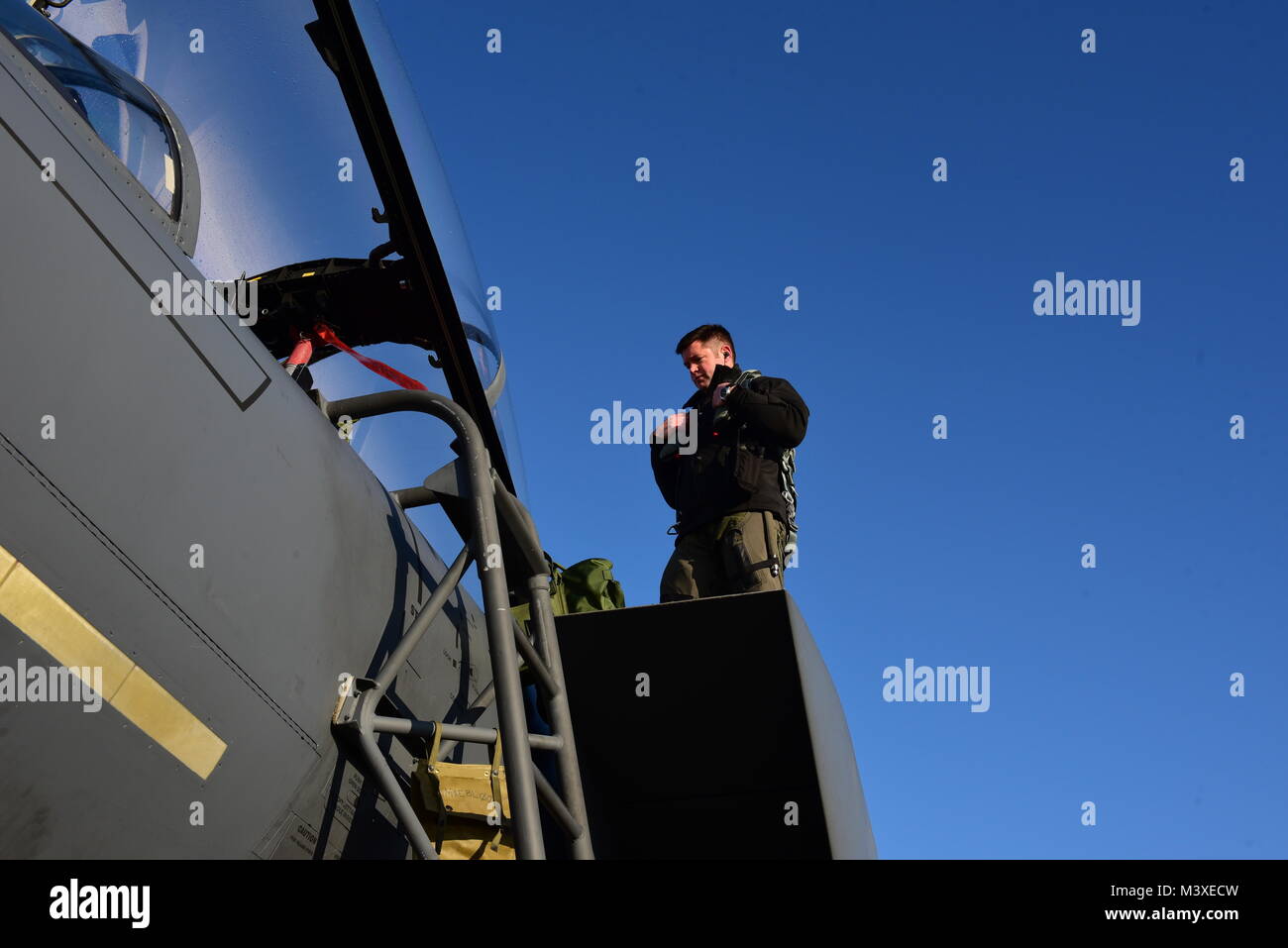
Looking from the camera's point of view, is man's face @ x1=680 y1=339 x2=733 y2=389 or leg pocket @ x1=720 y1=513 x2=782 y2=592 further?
man's face @ x1=680 y1=339 x2=733 y2=389

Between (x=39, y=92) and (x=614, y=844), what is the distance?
9.77ft

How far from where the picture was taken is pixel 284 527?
2.72 metres

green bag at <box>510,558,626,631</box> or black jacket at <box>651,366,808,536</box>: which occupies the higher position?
black jacket at <box>651,366,808,536</box>

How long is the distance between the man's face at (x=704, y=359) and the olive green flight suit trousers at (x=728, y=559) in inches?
33.4

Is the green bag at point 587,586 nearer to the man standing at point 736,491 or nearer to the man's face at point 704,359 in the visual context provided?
the man standing at point 736,491

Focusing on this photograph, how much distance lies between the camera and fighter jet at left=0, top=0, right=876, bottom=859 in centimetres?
212

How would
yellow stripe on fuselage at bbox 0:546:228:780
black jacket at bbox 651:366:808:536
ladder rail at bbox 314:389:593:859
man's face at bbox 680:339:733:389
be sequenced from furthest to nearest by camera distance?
man's face at bbox 680:339:733:389, black jacket at bbox 651:366:808:536, ladder rail at bbox 314:389:593:859, yellow stripe on fuselage at bbox 0:546:228:780

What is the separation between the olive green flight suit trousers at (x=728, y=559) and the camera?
15.5ft

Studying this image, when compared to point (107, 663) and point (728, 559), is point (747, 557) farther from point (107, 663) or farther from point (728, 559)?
point (107, 663)

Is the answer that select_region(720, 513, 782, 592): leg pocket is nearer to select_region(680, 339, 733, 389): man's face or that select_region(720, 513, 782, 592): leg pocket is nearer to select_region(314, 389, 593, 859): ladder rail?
select_region(680, 339, 733, 389): man's face

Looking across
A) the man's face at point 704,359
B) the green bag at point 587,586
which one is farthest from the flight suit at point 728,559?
the man's face at point 704,359

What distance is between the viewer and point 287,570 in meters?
2.71

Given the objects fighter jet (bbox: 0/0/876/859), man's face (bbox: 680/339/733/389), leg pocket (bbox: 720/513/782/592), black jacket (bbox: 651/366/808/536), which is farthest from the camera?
man's face (bbox: 680/339/733/389)

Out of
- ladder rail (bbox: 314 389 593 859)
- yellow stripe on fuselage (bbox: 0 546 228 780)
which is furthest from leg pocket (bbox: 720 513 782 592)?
yellow stripe on fuselage (bbox: 0 546 228 780)
